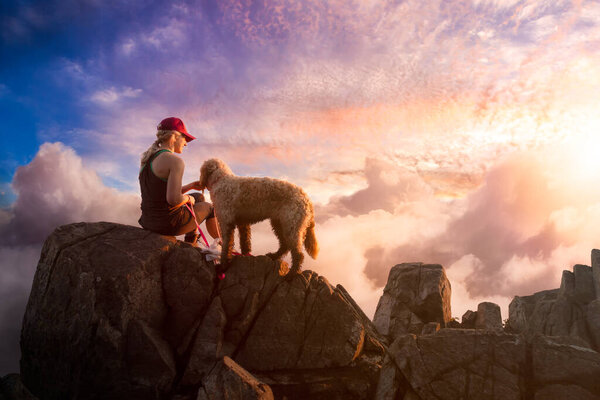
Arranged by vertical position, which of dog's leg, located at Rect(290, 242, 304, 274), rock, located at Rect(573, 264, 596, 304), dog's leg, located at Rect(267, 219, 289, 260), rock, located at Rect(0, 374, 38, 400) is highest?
rock, located at Rect(573, 264, 596, 304)

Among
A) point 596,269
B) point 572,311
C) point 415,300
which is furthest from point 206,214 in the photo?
point 596,269

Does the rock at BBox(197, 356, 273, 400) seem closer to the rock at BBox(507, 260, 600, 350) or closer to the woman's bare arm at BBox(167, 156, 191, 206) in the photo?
the woman's bare arm at BBox(167, 156, 191, 206)

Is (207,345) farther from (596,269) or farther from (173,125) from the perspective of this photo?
(596,269)

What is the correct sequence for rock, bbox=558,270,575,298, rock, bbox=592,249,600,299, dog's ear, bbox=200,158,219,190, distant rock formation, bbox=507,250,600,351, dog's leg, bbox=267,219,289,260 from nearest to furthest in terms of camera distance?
dog's leg, bbox=267,219,289,260 → dog's ear, bbox=200,158,219,190 → distant rock formation, bbox=507,250,600,351 → rock, bbox=592,249,600,299 → rock, bbox=558,270,575,298

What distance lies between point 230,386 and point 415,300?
1618cm

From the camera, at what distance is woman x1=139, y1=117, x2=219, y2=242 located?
23.1 ft

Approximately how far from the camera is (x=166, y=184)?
7.25m

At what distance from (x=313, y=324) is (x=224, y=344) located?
188 cm

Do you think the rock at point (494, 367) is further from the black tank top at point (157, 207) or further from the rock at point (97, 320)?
the black tank top at point (157, 207)

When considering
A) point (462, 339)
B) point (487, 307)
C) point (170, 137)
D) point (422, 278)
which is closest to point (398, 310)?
point (422, 278)

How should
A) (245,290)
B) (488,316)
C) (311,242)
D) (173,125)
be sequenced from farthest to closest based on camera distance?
(488,316), (311,242), (173,125), (245,290)

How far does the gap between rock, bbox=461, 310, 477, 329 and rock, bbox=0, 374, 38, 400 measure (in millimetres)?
25248

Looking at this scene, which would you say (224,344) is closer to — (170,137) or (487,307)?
(170,137)

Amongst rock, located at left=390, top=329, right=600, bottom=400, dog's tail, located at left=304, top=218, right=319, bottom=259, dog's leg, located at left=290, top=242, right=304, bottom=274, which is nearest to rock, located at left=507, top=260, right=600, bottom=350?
rock, located at left=390, top=329, right=600, bottom=400
